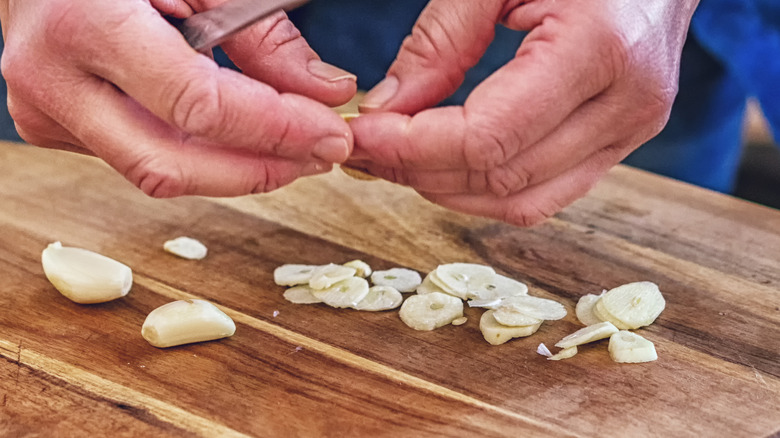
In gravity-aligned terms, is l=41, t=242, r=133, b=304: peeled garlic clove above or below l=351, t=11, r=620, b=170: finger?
below

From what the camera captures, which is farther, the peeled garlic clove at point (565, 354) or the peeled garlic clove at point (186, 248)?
the peeled garlic clove at point (186, 248)

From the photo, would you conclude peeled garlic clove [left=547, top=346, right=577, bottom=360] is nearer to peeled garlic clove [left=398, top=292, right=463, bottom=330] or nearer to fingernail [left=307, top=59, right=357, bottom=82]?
peeled garlic clove [left=398, top=292, right=463, bottom=330]

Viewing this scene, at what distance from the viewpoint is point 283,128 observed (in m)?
0.65

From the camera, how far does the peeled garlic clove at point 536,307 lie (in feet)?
2.58

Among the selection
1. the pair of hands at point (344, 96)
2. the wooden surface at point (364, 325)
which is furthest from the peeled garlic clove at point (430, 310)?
the pair of hands at point (344, 96)

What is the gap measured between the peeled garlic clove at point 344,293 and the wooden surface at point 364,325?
0.01 meters

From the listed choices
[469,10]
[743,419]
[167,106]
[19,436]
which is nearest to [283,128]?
[167,106]

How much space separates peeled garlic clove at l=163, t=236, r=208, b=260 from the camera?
2.94ft

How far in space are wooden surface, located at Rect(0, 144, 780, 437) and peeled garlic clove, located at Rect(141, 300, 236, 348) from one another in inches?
0.4

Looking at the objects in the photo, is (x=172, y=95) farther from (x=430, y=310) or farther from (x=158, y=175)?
(x=430, y=310)

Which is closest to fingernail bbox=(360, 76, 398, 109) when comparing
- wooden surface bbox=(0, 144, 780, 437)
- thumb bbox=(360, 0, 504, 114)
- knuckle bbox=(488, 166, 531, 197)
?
thumb bbox=(360, 0, 504, 114)

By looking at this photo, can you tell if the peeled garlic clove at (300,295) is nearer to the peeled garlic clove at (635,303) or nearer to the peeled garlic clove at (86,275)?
the peeled garlic clove at (86,275)

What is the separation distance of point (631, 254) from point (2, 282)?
0.70 m

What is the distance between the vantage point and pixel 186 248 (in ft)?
2.96
